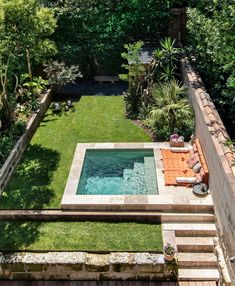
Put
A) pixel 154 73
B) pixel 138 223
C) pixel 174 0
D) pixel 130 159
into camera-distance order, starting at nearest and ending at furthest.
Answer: pixel 138 223, pixel 130 159, pixel 154 73, pixel 174 0

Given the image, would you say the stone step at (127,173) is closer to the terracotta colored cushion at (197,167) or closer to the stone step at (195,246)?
the terracotta colored cushion at (197,167)

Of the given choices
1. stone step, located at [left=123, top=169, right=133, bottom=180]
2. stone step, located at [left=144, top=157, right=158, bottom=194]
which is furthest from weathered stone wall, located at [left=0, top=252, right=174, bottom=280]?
stone step, located at [left=123, top=169, right=133, bottom=180]

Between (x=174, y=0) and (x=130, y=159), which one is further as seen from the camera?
(x=174, y=0)

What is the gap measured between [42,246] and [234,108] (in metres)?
9.59

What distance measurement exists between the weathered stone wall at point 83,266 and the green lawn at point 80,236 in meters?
0.55

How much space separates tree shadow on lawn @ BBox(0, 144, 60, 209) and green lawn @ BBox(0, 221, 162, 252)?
0.98 m

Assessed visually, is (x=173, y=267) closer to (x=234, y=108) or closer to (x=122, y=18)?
(x=234, y=108)

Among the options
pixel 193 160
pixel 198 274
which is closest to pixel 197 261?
pixel 198 274

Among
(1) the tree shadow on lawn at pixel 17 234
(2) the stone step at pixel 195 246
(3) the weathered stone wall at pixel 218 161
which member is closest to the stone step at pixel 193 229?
(2) the stone step at pixel 195 246

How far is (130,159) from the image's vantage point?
57.3 ft

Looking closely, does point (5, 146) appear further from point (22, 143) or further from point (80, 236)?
point (80, 236)

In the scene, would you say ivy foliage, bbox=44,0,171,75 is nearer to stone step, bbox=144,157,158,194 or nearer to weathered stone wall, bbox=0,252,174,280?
stone step, bbox=144,157,158,194

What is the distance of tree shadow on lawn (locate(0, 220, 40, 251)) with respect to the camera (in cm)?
1291

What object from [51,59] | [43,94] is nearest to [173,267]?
[43,94]
